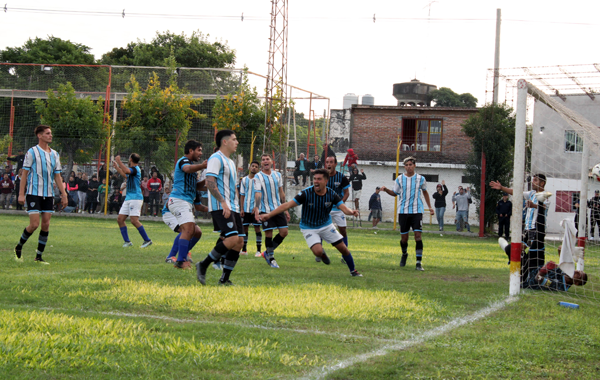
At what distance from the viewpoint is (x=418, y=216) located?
435 inches

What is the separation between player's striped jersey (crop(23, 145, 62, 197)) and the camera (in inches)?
370

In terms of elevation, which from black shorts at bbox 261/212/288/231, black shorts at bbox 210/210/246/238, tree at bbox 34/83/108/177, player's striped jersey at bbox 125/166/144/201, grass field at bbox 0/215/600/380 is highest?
tree at bbox 34/83/108/177

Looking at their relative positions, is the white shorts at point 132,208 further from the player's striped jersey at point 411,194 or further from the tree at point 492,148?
the tree at point 492,148

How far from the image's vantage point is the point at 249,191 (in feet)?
39.7

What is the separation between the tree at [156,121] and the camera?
24.5m

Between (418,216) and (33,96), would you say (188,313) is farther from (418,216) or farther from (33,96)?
(33,96)

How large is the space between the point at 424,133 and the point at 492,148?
14.6m

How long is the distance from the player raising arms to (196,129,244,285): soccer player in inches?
54.1

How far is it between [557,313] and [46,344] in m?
5.09

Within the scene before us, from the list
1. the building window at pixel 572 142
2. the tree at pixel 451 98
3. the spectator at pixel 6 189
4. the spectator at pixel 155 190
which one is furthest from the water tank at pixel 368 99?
the building window at pixel 572 142

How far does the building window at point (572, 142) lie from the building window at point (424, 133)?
27433 millimetres

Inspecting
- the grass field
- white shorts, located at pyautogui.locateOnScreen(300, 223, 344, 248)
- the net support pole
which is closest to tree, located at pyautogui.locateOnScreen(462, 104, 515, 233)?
the grass field

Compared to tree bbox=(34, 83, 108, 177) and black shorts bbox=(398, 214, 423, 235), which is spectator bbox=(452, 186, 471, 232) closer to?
tree bbox=(34, 83, 108, 177)

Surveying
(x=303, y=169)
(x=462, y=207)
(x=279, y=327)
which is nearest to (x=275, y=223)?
(x=279, y=327)
